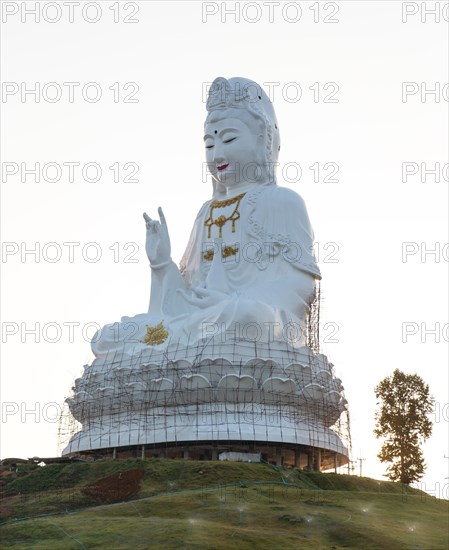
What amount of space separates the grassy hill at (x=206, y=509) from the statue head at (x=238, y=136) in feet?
36.5

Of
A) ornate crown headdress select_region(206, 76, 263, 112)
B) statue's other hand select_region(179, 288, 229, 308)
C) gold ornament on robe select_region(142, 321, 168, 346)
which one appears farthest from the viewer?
ornate crown headdress select_region(206, 76, 263, 112)

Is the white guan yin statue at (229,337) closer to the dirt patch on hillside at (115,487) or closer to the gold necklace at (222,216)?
the gold necklace at (222,216)

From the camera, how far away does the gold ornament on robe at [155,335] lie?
30.4 meters

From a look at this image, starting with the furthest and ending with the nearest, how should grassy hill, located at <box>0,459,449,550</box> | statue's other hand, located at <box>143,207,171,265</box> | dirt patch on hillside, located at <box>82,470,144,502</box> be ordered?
statue's other hand, located at <box>143,207,171,265</box> < dirt patch on hillside, located at <box>82,470,144,502</box> < grassy hill, located at <box>0,459,449,550</box>

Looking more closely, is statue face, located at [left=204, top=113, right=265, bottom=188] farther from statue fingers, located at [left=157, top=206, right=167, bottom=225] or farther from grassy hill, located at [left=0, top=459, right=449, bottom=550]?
grassy hill, located at [left=0, top=459, right=449, bottom=550]

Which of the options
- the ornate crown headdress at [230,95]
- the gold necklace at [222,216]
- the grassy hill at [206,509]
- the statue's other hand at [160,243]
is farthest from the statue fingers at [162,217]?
the grassy hill at [206,509]

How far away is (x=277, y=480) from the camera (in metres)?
24.5

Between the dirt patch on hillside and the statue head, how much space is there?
12083 millimetres

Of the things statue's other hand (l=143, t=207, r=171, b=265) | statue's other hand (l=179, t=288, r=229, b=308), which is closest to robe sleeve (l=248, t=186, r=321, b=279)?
statue's other hand (l=179, t=288, r=229, b=308)

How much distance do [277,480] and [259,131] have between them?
42.6 feet

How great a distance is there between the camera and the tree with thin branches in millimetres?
29625

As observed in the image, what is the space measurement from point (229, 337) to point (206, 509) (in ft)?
30.5

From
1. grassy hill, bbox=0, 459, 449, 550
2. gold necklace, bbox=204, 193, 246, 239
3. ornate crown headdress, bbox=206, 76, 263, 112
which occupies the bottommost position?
grassy hill, bbox=0, 459, 449, 550

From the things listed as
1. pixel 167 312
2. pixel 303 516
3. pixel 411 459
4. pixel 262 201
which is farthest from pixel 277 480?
pixel 262 201
